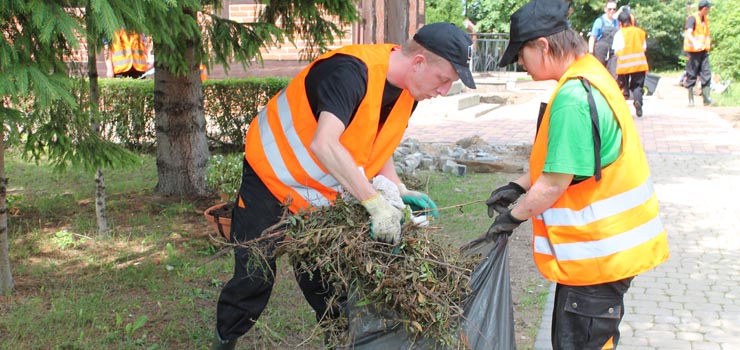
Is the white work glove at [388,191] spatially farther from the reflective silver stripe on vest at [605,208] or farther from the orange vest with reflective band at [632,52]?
the orange vest with reflective band at [632,52]

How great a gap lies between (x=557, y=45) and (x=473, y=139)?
24.1 feet

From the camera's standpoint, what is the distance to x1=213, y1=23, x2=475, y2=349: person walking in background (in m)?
2.62

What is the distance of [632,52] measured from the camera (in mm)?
12609

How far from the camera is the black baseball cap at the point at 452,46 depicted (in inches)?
108

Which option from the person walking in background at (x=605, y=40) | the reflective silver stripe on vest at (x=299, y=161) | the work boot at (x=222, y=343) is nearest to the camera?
the reflective silver stripe on vest at (x=299, y=161)

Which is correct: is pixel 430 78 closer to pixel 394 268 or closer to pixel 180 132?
pixel 394 268

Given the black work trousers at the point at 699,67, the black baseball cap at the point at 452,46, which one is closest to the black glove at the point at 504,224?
the black baseball cap at the point at 452,46

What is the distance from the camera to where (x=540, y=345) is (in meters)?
3.87

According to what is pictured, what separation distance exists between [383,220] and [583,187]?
72 cm

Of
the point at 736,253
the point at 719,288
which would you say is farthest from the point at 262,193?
the point at 736,253

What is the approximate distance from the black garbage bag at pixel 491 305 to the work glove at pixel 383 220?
364 mm

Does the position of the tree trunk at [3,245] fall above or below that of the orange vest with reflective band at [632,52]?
below

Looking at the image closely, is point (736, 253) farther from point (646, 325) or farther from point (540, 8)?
point (540, 8)

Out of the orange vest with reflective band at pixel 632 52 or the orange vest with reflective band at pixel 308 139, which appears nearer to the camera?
the orange vest with reflective band at pixel 308 139
